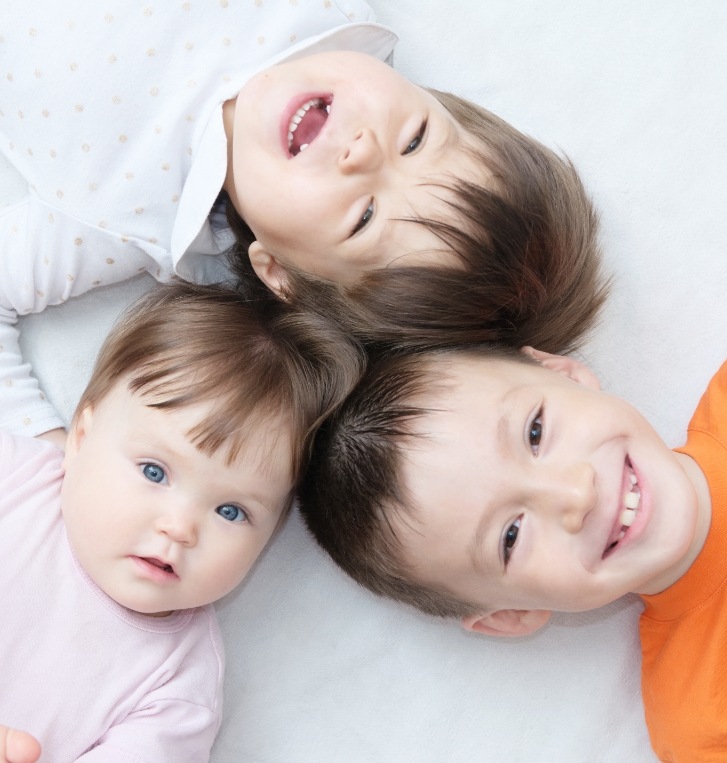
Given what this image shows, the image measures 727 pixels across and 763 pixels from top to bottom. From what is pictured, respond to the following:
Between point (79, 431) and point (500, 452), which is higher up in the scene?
point (500, 452)

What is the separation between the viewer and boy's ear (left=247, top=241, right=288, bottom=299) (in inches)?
48.4

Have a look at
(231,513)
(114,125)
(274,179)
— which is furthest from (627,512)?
(114,125)

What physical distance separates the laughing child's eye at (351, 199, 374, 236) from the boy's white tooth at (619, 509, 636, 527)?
0.48m

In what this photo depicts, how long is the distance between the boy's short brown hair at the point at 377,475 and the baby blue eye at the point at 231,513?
0.11m

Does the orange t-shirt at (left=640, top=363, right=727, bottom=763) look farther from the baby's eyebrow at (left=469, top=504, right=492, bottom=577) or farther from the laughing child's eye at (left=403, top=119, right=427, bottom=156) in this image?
the laughing child's eye at (left=403, top=119, right=427, bottom=156)

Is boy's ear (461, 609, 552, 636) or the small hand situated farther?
boy's ear (461, 609, 552, 636)

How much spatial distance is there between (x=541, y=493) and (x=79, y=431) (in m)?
0.60

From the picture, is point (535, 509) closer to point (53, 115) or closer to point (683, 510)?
point (683, 510)

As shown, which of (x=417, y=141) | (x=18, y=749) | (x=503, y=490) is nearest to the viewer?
(x=18, y=749)

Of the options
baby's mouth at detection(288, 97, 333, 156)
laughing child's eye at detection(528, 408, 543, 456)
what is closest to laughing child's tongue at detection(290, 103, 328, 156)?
baby's mouth at detection(288, 97, 333, 156)

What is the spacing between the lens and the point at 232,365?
1112mm

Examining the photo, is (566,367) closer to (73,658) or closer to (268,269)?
(268,269)

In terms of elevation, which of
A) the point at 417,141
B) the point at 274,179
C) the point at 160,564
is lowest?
the point at 160,564

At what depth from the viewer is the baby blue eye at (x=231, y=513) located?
1.12 meters
